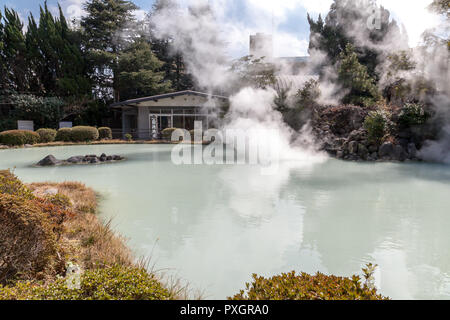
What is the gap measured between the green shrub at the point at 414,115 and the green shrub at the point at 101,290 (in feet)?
45.6

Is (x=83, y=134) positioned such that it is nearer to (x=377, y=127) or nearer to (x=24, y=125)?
(x=24, y=125)

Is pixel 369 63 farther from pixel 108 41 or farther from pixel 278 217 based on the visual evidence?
pixel 108 41

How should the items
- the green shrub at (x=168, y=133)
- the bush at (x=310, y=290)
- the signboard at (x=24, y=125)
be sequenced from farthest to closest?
1. the signboard at (x=24, y=125)
2. the green shrub at (x=168, y=133)
3. the bush at (x=310, y=290)

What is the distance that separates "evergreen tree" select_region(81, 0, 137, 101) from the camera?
2869cm

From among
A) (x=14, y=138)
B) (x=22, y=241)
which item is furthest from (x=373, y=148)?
(x=14, y=138)

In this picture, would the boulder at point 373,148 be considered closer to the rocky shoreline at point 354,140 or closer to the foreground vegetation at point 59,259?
the rocky shoreline at point 354,140

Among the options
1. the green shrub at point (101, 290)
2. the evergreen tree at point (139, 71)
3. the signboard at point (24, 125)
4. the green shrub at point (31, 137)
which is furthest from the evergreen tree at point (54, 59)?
the green shrub at point (101, 290)

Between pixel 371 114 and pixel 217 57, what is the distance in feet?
57.6

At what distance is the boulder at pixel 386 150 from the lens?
12.5 m

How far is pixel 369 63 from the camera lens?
66.0 ft

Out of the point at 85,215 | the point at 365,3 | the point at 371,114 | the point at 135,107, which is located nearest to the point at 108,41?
the point at 135,107

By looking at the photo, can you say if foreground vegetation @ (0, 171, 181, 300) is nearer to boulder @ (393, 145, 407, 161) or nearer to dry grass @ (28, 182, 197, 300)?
→ dry grass @ (28, 182, 197, 300)

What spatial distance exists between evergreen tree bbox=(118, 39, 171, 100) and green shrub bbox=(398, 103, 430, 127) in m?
21.1

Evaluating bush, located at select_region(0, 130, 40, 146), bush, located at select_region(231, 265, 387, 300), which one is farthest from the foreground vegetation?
bush, located at select_region(0, 130, 40, 146)
